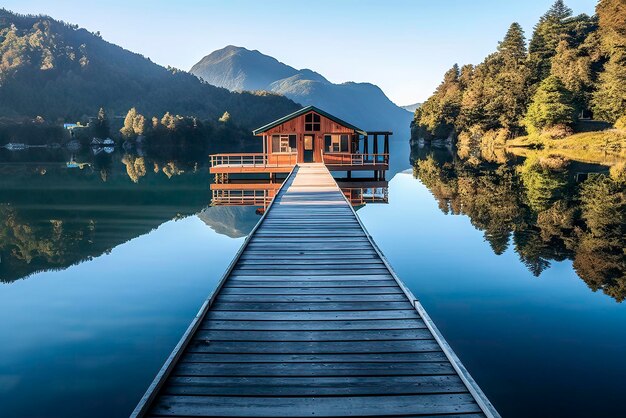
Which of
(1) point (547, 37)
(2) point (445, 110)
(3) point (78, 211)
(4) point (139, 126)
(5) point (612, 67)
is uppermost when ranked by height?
(1) point (547, 37)

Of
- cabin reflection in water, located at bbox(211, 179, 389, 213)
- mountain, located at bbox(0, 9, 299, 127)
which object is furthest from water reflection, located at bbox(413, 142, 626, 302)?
mountain, located at bbox(0, 9, 299, 127)

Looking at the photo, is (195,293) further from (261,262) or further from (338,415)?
Result: (338,415)

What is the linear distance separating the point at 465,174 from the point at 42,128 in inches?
4184

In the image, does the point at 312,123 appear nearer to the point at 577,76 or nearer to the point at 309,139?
the point at 309,139

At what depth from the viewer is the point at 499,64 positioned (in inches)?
3420

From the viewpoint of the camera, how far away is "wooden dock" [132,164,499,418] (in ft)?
14.4

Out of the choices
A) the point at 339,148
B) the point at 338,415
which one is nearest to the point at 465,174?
the point at 339,148

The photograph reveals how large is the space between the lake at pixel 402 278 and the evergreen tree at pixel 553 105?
1307 inches

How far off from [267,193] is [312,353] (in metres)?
26.3

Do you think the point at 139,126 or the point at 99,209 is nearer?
the point at 99,209

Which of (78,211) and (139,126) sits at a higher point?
(139,126)

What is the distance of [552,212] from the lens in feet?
67.7

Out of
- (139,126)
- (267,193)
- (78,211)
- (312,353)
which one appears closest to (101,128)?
(139,126)

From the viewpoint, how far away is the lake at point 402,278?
23.5 ft
